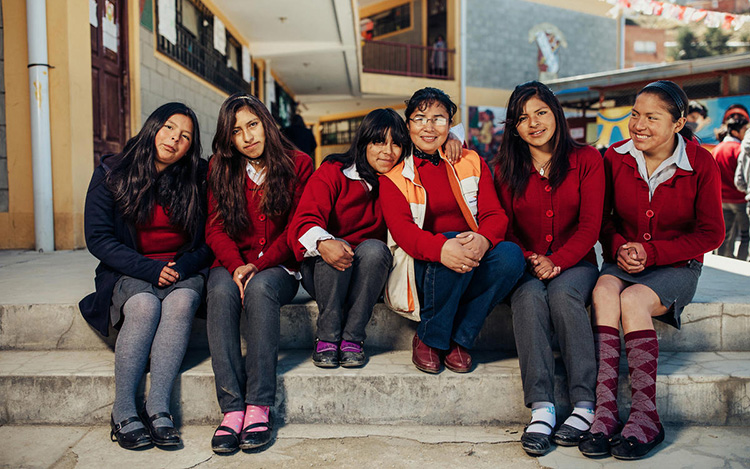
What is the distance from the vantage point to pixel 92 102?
15.7 ft

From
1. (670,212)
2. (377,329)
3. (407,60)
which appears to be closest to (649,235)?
(670,212)

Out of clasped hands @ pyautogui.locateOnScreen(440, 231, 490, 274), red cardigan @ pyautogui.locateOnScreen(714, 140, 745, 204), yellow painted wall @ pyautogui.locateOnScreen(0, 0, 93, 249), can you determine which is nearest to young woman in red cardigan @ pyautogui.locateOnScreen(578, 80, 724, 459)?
clasped hands @ pyautogui.locateOnScreen(440, 231, 490, 274)

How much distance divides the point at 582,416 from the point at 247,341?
1.27 meters

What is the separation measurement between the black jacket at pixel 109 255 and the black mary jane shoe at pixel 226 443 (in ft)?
2.29

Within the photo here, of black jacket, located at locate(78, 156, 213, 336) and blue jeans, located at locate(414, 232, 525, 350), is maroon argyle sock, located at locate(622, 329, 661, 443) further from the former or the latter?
black jacket, located at locate(78, 156, 213, 336)

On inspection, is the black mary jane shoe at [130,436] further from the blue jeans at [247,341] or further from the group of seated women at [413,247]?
the blue jeans at [247,341]

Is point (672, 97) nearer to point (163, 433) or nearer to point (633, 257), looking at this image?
point (633, 257)

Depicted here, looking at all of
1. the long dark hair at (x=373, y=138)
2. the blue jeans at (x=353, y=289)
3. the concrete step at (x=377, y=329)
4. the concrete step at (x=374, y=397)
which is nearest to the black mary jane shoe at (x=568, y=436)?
the concrete step at (x=374, y=397)

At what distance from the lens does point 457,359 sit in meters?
2.29

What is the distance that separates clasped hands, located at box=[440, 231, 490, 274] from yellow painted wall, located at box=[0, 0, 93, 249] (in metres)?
3.59

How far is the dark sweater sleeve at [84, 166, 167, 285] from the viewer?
91.1 inches

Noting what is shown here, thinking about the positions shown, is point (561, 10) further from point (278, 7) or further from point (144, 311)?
point (144, 311)

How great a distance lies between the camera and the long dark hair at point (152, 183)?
241 cm

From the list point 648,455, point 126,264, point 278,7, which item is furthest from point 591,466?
point 278,7
